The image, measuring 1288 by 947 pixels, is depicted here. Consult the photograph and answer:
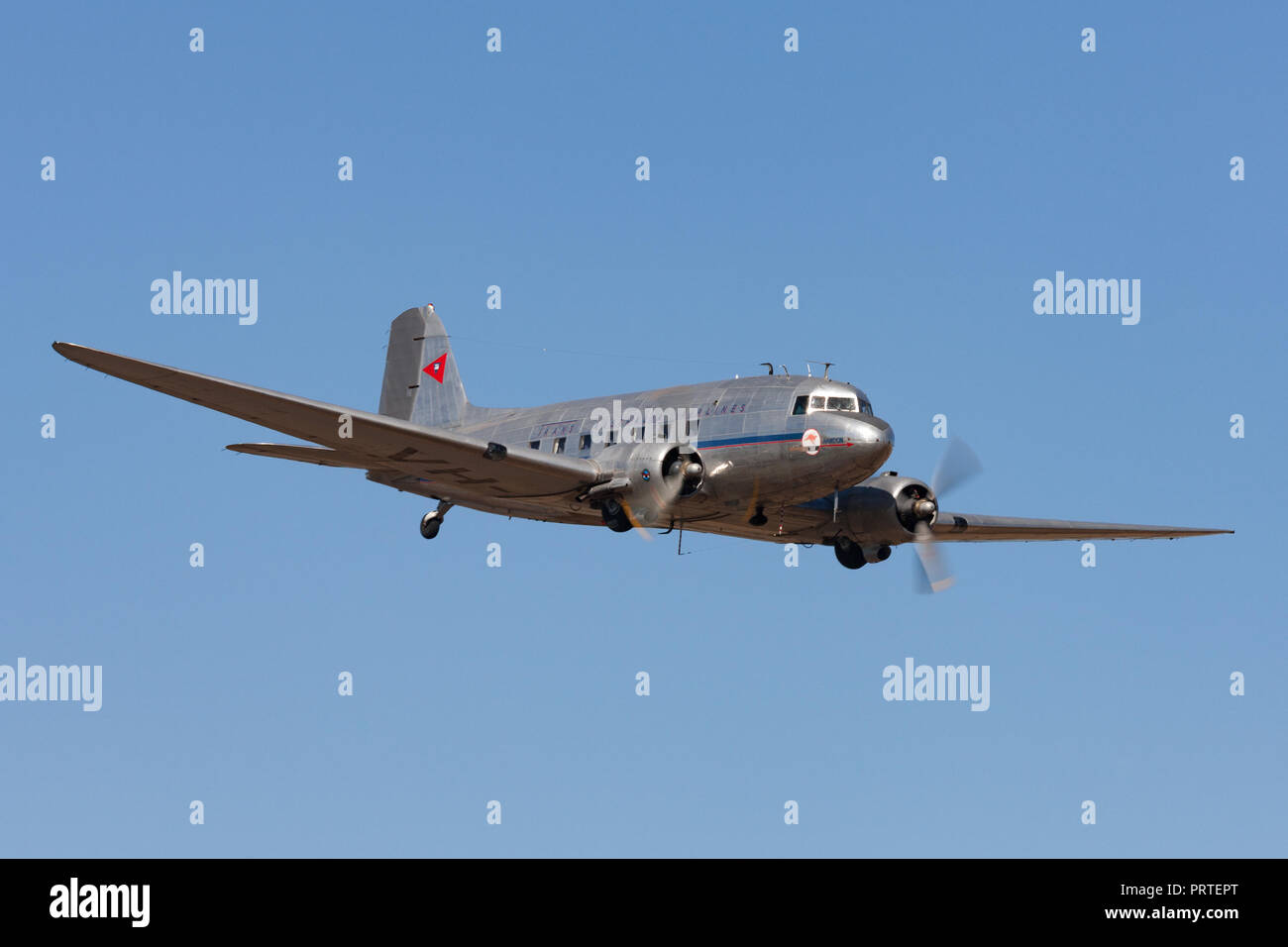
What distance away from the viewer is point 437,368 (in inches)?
1642

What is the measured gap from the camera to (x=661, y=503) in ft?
99.5

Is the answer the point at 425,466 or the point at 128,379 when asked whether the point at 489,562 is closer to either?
the point at 425,466

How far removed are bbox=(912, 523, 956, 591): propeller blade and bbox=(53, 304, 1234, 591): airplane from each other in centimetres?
3

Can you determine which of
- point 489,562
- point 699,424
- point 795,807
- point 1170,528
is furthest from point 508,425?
point 1170,528

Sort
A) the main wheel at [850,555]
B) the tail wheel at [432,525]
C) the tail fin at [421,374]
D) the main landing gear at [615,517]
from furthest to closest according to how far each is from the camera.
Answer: the tail fin at [421,374]
the tail wheel at [432,525]
the main wheel at [850,555]
the main landing gear at [615,517]

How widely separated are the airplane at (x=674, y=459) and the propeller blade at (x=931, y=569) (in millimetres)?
31

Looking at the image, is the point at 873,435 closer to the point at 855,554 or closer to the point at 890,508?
the point at 890,508

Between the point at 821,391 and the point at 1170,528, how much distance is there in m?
11.6

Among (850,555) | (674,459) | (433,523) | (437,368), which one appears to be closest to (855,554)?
(850,555)

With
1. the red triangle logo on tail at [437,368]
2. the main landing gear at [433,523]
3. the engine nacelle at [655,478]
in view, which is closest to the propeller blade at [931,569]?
the engine nacelle at [655,478]

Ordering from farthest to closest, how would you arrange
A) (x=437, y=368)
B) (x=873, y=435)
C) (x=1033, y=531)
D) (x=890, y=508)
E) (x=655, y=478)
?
(x=437, y=368)
(x=1033, y=531)
(x=890, y=508)
(x=655, y=478)
(x=873, y=435)

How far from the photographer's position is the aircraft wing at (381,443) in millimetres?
27938

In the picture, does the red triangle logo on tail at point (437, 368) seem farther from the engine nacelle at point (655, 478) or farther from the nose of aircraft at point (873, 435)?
the nose of aircraft at point (873, 435)

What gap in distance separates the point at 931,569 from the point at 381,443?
1247 cm
